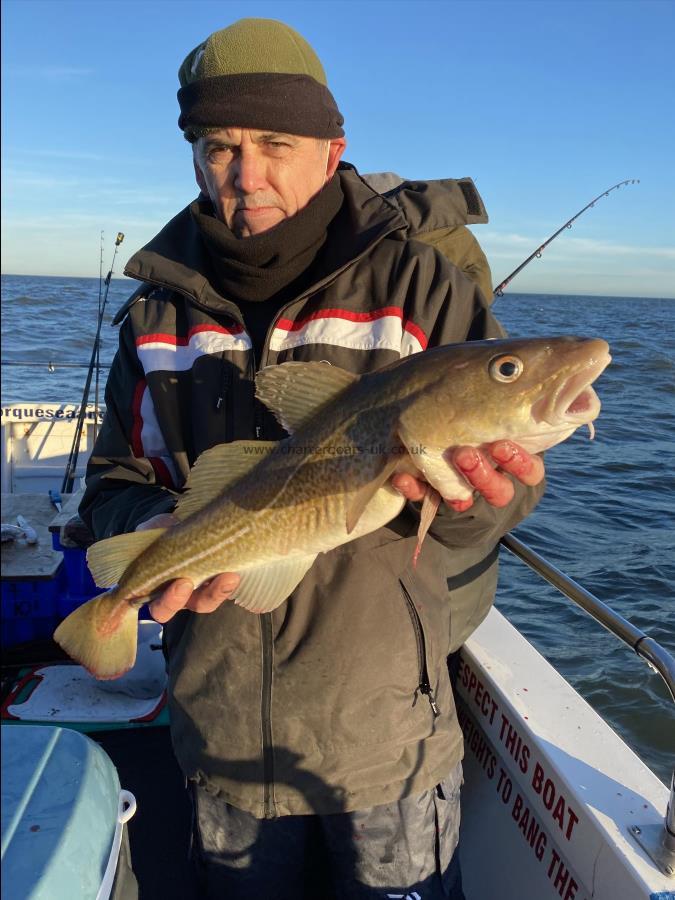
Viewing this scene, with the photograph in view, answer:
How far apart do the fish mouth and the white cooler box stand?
1.86m

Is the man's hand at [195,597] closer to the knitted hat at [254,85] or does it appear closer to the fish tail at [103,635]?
the fish tail at [103,635]

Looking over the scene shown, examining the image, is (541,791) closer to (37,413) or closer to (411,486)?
(411,486)

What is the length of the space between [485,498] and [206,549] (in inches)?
40.6

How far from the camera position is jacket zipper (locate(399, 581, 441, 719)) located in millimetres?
2457

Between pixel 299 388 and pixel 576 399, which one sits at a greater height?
pixel 576 399

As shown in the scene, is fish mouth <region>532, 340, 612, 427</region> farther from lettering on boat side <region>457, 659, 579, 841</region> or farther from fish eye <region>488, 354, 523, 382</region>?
lettering on boat side <region>457, 659, 579, 841</region>

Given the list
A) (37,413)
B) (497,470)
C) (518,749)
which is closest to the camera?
(497,470)

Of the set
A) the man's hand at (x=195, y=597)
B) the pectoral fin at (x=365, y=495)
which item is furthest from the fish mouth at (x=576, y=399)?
the man's hand at (x=195, y=597)

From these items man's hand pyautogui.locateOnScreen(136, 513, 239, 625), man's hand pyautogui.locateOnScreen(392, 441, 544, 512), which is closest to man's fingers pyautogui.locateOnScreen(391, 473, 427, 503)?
man's hand pyautogui.locateOnScreen(392, 441, 544, 512)

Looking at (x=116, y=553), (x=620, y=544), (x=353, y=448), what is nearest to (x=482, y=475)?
(x=353, y=448)

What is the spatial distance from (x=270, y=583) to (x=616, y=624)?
4.61ft

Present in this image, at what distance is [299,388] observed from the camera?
7.81 ft

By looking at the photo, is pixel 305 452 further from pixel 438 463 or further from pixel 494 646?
pixel 494 646

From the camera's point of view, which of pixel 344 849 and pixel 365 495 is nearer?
pixel 365 495
